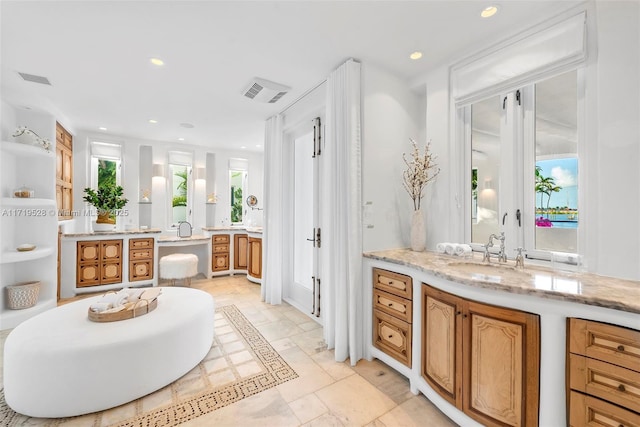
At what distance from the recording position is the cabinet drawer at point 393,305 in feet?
6.86

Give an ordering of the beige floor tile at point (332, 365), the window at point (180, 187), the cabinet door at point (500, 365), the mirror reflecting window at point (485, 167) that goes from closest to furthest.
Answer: the cabinet door at point (500, 365) < the beige floor tile at point (332, 365) < the mirror reflecting window at point (485, 167) < the window at point (180, 187)

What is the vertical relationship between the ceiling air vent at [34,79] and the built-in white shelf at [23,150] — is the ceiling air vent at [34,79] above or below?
above

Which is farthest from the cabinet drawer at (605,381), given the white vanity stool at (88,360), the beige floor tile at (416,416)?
the white vanity stool at (88,360)

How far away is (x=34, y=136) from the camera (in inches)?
131

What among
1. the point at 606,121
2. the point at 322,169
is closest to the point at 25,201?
the point at 322,169

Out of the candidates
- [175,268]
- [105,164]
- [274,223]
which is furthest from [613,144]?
[105,164]

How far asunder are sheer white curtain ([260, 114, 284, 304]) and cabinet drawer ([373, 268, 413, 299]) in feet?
5.92

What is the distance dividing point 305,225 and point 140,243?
119 inches

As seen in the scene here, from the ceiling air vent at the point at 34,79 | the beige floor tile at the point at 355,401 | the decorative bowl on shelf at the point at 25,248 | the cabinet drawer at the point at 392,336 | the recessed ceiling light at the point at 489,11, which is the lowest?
the beige floor tile at the point at 355,401

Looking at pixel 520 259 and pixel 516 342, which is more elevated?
pixel 520 259

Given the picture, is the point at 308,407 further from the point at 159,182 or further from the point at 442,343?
the point at 159,182

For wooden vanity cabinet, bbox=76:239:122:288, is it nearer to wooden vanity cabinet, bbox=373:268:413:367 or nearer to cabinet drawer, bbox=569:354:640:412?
wooden vanity cabinet, bbox=373:268:413:367

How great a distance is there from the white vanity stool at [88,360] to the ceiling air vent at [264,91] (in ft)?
7.89

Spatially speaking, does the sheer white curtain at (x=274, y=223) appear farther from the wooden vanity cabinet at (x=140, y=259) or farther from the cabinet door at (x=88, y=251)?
the cabinet door at (x=88, y=251)
